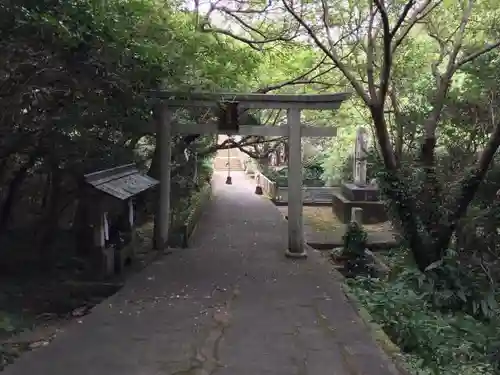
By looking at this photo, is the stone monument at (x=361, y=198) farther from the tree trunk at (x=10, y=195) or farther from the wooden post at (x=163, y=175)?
the tree trunk at (x=10, y=195)

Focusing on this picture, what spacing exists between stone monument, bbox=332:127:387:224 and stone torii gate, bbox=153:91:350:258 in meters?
6.36

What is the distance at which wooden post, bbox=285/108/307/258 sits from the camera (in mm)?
10789

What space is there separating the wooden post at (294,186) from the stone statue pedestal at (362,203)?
6.90 m

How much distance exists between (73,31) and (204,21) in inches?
230

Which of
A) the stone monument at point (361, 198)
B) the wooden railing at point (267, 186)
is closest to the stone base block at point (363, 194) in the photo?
the stone monument at point (361, 198)

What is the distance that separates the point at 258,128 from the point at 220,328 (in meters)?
5.55

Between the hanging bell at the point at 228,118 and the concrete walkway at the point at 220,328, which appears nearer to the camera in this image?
the concrete walkway at the point at 220,328

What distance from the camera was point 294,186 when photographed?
11.0 metres

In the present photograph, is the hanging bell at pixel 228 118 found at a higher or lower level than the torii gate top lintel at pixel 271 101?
A: lower

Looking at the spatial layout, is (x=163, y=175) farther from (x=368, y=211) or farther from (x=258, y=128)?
(x=368, y=211)

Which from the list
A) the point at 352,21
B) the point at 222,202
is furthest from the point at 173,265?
the point at 222,202

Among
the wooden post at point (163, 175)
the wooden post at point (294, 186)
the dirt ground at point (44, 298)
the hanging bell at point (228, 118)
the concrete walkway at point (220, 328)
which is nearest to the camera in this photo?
the concrete walkway at point (220, 328)

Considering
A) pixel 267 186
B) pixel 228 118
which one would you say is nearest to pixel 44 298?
pixel 228 118

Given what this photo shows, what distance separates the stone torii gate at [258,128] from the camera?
34.8ft
